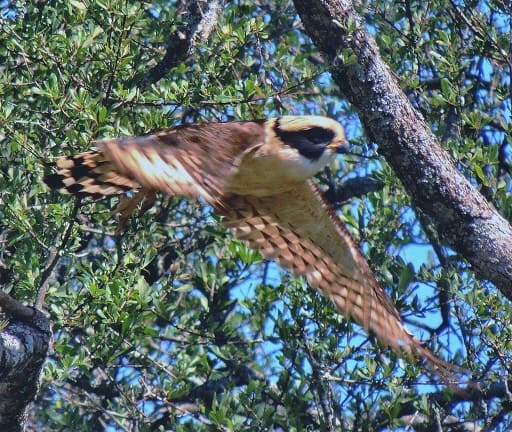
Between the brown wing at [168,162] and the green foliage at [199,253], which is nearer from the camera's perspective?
the brown wing at [168,162]

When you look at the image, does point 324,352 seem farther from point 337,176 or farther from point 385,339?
point 337,176

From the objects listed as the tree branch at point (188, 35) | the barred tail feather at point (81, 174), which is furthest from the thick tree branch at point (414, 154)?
the barred tail feather at point (81, 174)

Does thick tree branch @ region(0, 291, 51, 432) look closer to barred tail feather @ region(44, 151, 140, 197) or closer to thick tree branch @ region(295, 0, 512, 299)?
barred tail feather @ region(44, 151, 140, 197)

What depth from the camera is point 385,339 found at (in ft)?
14.9

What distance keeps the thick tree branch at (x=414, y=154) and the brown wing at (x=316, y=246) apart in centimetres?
73

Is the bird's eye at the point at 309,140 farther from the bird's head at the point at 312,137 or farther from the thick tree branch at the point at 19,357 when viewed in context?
the thick tree branch at the point at 19,357

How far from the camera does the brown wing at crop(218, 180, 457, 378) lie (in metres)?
4.73

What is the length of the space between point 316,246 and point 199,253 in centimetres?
86

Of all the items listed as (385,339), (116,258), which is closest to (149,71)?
→ (116,258)

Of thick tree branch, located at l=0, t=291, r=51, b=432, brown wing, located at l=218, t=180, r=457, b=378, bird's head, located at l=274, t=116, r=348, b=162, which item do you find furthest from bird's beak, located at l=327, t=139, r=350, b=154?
thick tree branch, located at l=0, t=291, r=51, b=432

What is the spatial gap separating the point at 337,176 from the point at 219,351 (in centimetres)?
163

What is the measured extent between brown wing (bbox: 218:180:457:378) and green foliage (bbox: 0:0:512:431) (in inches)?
6.2

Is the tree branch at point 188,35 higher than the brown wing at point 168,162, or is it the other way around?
the tree branch at point 188,35

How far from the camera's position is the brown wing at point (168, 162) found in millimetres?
3564
